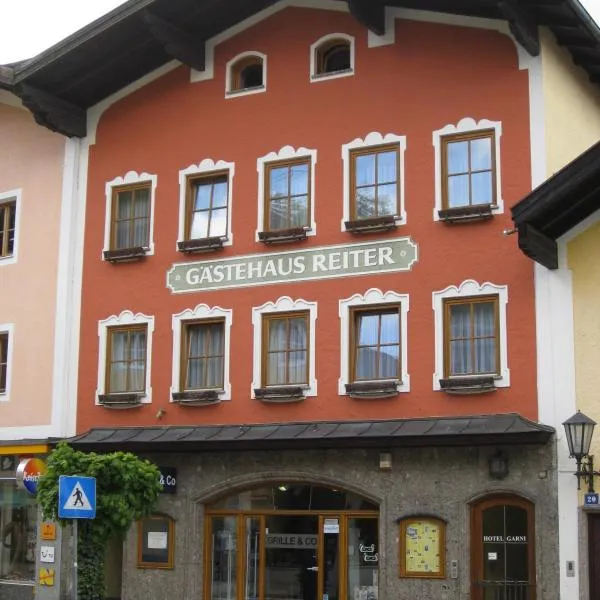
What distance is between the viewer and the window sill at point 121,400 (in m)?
22.3

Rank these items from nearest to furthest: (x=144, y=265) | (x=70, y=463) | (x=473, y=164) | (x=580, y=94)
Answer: (x=70, y=463), (x=473, y=164), (x=580, y=94), (x=144, y=265)

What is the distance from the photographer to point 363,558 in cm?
2014

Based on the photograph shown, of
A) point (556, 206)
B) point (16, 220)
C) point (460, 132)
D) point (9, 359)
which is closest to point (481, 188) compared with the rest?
point (460, 132)

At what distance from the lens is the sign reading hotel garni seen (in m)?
20.3

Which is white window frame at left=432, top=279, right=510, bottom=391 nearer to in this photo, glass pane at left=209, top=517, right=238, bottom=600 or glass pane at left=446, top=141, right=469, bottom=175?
glass pane at left=446, top=141, right=469, bottom=175

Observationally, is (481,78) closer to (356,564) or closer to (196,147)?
(196,147)

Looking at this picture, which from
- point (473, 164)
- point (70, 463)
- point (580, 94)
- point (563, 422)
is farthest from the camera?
point (580, 94)

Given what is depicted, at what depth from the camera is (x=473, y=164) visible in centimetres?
1992

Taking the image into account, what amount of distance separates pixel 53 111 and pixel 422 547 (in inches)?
417

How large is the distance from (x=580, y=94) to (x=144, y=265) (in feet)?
26.8

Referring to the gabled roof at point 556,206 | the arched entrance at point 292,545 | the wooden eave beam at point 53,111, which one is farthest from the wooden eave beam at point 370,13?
the arched entrance at point 292,545

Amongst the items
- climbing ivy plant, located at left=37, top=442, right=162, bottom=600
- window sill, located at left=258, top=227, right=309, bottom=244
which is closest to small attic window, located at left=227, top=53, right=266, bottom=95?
window sill, located at left=258, top=227, right=309, bottom=244

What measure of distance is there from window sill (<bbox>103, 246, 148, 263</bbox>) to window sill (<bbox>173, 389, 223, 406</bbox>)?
2691 millimetres

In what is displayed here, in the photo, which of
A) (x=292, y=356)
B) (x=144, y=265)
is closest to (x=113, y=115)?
(x=144, y=265)
